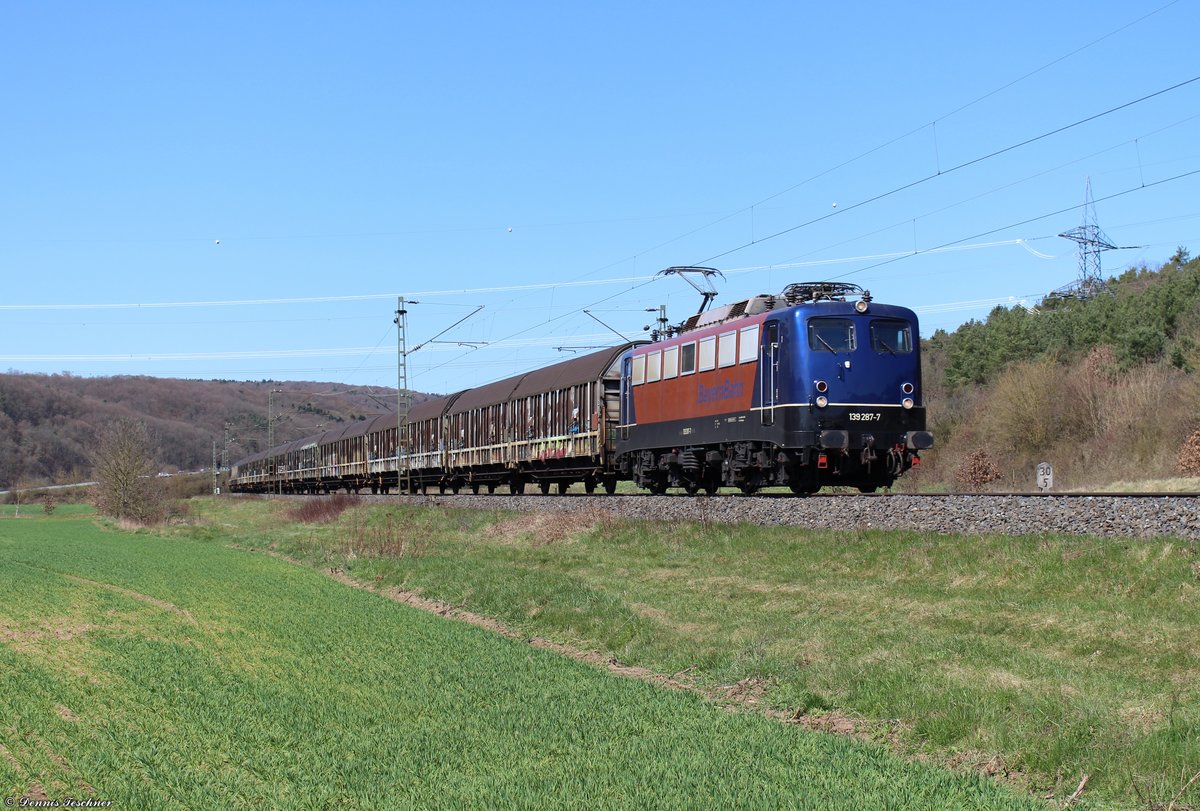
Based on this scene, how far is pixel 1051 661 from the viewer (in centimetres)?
1126

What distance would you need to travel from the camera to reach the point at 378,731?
916 cm

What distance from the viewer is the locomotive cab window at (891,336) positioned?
78.1 feet

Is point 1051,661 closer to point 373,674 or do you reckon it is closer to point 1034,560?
point 1034,560

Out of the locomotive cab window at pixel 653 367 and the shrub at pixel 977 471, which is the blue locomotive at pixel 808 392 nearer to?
the locomotive cab window at pixel 653 367

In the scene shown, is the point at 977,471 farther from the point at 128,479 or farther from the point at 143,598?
the point at 128,479

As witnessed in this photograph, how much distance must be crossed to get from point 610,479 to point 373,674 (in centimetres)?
2433

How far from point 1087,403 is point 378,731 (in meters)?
47.2

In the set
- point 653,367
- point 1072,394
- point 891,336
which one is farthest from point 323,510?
point 1072,394

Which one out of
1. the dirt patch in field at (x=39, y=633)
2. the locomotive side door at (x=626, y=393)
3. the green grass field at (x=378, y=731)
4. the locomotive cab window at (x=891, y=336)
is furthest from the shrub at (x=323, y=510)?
the green grass field at (x=378, y=731)

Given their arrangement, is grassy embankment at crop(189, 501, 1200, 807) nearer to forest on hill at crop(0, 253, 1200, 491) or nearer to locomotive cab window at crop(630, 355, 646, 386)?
locomotive cab window at crop(630, 355, 646, 386)

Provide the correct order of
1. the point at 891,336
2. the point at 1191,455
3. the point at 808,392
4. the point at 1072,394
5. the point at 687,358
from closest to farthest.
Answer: the point at 808,392, the point at 891,336, the point at 687,358, the point at 1191,455, the point at 1072,394

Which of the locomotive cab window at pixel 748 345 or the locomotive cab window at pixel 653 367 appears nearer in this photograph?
the locomotive cab window at pixel 748 345

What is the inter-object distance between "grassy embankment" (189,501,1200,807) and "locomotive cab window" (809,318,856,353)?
4.27 m

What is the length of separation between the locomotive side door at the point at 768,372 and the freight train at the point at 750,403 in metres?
0.03
